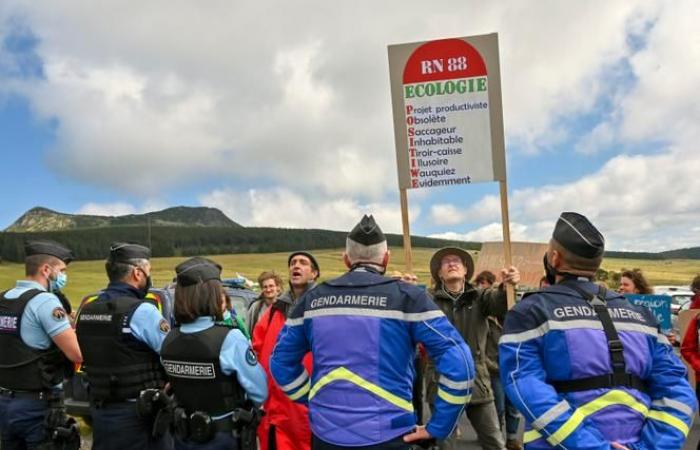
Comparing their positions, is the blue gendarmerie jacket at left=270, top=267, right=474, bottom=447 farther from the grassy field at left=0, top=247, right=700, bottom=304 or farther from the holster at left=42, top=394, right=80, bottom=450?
the grassy field at left=0, top=247, right=700, bottom=304

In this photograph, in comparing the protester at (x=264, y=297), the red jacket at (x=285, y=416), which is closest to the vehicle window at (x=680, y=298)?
the protester at (x=264, y=297)

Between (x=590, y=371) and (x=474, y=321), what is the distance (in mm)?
2638

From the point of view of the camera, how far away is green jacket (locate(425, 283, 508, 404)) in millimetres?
5027

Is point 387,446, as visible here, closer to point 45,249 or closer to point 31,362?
point 31,362

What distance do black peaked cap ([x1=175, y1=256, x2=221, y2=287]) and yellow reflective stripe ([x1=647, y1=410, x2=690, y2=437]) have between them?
253 cm

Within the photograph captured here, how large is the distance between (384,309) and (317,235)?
11376cm

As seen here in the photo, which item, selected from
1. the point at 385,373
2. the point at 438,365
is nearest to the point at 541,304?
the point at 438,365

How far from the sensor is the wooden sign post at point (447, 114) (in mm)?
4844

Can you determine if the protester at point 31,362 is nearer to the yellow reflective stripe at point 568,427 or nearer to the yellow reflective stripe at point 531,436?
the yellow reflective stripe at point 531,436

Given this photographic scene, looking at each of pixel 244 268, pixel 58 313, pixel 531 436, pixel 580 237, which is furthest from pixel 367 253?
pixel 244 268

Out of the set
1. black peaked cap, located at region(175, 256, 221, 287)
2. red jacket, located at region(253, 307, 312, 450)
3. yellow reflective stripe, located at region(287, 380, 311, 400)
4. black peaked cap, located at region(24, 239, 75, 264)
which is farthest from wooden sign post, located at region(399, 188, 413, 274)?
black peaked cap, located at region(24, 239, 75, 264)

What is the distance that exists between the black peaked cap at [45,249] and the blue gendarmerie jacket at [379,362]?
2.72 m

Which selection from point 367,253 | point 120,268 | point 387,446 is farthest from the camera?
point 120,268

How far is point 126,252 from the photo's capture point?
13.8 ft
